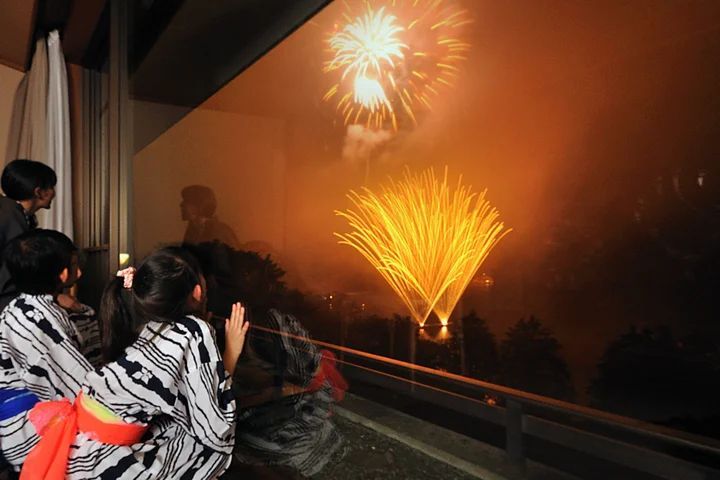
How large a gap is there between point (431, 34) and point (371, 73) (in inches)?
11.7

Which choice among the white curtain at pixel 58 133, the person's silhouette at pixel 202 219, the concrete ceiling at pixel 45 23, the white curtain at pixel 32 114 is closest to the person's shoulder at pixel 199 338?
the person's silhouette at pixel 202 219

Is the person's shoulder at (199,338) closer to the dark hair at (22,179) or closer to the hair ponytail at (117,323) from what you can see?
the hair ponytail at (117,323)

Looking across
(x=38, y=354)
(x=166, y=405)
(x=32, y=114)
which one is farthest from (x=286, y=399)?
(x=32, y=114)

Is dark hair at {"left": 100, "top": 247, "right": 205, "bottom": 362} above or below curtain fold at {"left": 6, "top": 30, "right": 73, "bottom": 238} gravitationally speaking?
below

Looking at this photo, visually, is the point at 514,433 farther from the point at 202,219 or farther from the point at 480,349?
the point at 202,219

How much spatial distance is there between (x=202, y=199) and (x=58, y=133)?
181cm

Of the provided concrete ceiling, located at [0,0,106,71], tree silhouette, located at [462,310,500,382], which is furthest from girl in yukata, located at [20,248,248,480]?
concrete ceiling, located at [0,0,106,71]

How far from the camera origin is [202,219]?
2170mm

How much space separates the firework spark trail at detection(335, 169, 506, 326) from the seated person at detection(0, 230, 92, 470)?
948mm

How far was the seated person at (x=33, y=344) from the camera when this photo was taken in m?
1.36

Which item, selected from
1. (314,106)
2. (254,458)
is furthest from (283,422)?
(314,106)

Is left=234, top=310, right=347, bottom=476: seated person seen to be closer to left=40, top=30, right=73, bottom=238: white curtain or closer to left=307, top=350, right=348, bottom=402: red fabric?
left=307, top=350, right=348, bottom=402: red fabric

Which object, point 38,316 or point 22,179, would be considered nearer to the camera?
point 38,316

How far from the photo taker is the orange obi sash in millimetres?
1075
